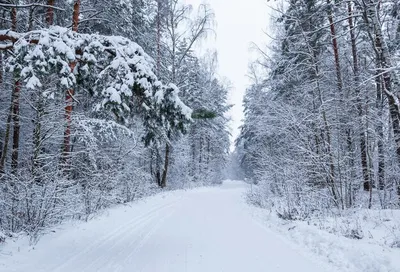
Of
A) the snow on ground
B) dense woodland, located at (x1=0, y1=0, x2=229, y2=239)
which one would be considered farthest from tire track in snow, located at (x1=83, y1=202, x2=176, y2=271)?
the snow on ground

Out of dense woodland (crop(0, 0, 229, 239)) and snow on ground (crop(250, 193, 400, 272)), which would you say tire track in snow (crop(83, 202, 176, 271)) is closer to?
dense woodland (crop(0, 0, 229, 239))

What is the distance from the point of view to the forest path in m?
4.52

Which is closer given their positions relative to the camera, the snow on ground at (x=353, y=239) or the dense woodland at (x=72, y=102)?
the snow on ground at (x=353, y=239)

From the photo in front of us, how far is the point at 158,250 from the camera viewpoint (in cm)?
553

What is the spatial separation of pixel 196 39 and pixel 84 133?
41.4 ft

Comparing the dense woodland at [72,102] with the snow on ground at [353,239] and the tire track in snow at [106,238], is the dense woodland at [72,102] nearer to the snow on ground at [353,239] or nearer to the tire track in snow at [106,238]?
the tire track in snow at [106,238]

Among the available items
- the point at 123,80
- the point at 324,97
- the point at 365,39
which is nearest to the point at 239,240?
the point at 123,80

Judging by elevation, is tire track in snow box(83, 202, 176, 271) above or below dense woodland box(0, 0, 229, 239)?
below

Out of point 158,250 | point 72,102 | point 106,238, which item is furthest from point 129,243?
point 72,102

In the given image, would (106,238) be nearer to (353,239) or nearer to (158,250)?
(158,250)

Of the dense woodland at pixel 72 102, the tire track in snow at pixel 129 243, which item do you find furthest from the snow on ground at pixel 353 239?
the dense woodland at pixel 72 102

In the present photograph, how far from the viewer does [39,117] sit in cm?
725

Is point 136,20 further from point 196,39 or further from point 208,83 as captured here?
point 208,83

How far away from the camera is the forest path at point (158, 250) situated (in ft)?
14.8
